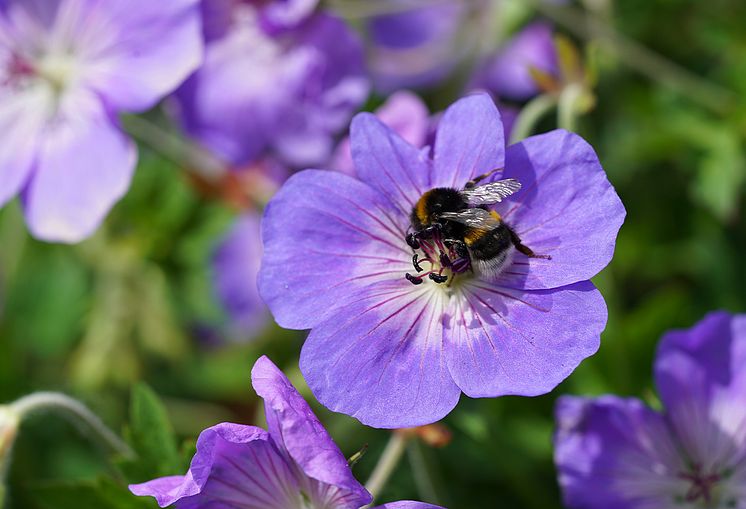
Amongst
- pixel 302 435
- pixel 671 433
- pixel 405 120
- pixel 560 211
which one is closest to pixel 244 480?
pixel 302 435

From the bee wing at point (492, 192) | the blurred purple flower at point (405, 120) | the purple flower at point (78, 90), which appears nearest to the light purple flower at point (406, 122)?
the blurred purple flower at point (405, 120)

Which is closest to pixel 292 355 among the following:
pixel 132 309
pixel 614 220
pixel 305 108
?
pixel 132 309

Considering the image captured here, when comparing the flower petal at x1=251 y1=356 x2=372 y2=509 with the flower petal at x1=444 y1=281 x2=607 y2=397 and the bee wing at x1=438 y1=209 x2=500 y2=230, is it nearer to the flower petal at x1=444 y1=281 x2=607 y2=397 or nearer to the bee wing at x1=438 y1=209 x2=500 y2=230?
the flower petal at x1=444 y1=281 x2=607 y2=397

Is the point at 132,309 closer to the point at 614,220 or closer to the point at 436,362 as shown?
the point at 436,362

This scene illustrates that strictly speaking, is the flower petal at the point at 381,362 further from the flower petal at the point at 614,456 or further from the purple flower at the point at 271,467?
the flower petal at the point at 614,456

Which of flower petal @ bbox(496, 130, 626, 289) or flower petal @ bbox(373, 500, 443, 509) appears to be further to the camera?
flower petal @ bbox(496, 130, 626, 289)

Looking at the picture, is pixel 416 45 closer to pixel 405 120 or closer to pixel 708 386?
pixel 405 120

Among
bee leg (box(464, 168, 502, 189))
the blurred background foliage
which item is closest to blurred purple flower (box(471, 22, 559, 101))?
the blurred background foliage
